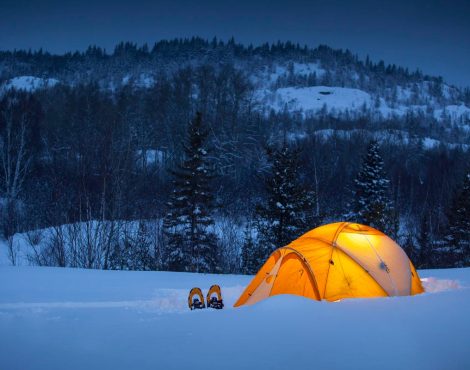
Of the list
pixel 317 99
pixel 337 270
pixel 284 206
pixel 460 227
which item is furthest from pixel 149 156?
pixel 317 99

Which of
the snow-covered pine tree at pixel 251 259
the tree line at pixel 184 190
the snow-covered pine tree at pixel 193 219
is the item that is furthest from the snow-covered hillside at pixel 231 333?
the snow-covered pine tree at pixel 251 259

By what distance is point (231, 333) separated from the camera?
4.97 meters

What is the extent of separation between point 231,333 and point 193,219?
13.9 metres

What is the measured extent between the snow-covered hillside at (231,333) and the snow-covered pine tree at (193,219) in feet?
34.4

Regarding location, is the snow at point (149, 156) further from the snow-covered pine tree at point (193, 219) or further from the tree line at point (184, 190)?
the snow-covered pine tree at point (193, 219)

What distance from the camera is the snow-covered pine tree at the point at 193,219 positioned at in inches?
712

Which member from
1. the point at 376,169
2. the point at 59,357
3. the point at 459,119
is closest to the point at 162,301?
the point at 59,357

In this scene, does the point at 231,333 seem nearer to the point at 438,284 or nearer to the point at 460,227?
the point at 438,284

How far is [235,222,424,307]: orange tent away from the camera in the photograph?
6996 millimetres

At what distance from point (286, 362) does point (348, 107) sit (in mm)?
129220

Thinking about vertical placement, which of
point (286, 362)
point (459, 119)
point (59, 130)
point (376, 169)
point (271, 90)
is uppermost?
point (271, 90)

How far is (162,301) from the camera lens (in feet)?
23.9

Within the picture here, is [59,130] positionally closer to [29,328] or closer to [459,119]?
[29,328]

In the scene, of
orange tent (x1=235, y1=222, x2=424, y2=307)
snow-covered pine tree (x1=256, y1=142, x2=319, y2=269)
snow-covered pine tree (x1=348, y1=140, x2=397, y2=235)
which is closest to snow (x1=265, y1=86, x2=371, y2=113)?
snow-covered pine tree (x1=348, y1=140, x2=397, y2=235)
